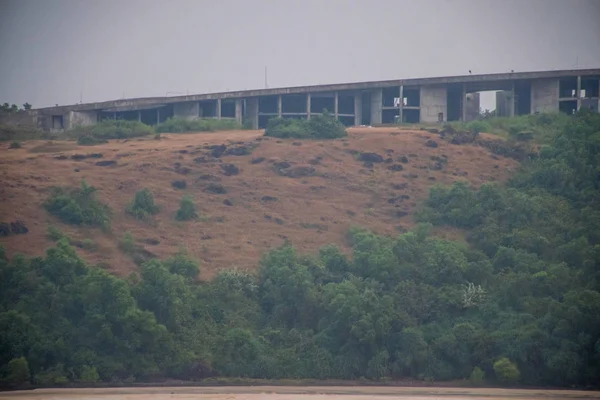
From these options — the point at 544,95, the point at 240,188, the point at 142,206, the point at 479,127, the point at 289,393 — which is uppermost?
the point at 544,95

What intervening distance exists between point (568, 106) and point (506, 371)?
29.6 metres

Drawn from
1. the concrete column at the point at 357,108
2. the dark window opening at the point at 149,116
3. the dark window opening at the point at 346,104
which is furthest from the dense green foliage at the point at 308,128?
the dark window opening at the point at 149,116

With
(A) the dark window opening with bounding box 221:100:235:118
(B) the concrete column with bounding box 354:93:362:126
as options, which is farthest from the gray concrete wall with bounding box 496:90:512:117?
(A) the dark window opening with bounding box 221:100:235:118

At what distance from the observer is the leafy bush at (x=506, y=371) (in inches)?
1400

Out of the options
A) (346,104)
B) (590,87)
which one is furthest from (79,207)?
(590,87)

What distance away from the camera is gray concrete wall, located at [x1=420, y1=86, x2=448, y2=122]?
61375 mm

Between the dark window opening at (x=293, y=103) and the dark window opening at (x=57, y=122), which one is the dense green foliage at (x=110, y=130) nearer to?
the dark window opening at (x=57, y=122)

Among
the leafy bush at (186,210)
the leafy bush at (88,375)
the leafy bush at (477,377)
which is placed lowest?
the leafy bush at (477,377)

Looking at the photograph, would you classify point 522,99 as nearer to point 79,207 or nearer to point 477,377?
point 79,207

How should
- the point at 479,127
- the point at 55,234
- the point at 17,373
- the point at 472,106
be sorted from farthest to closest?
the point at 472,106
the point at 479,127
the point at 55,234
the point at 17,373

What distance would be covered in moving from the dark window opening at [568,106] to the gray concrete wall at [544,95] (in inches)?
26.9

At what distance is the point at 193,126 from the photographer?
189ft

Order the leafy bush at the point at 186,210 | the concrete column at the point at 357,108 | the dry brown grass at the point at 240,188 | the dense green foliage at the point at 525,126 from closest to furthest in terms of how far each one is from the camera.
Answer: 1. the dry brown grass at the point at 240,188
2. the leafy bush at the point at 186,210
3. the dense green foliage at the point at 525,126
4. the concrete column at the point at 357,108

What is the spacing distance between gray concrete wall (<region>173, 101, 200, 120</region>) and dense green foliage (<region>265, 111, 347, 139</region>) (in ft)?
24.3
